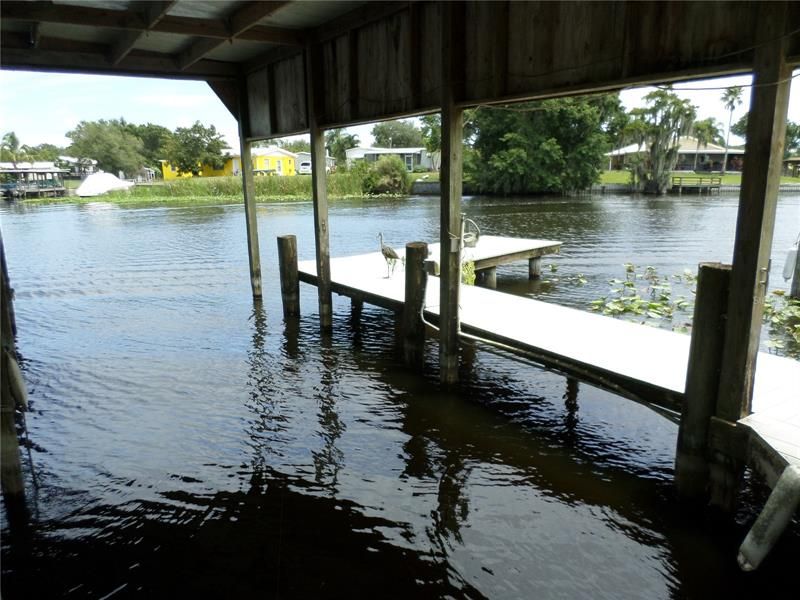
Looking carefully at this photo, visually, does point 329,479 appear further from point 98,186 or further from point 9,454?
point 98,186

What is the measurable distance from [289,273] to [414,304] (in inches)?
168

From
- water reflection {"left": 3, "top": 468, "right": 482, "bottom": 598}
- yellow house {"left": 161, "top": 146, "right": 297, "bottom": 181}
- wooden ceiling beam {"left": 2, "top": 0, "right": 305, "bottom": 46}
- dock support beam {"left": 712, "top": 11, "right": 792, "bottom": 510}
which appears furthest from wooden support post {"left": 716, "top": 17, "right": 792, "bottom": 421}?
yellow house {"left": 161, "top": 146, "right": 297, "bottom": 181}

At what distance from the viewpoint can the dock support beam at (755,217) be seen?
395cm

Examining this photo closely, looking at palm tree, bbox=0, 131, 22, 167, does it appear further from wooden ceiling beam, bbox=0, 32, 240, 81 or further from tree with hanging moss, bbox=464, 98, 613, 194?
wooden ceiling beam, bbox=0, 32, 240, 81

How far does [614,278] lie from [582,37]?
12383 millimetres

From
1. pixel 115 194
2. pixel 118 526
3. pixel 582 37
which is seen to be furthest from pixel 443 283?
pixel 115 194

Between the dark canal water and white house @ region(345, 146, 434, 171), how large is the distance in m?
70.3

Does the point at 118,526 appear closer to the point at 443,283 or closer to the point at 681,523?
the point at 443,283

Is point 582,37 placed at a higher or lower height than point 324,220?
higher

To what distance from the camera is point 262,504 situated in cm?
559

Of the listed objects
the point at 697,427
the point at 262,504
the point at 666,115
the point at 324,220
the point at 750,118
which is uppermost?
the point at 666,115

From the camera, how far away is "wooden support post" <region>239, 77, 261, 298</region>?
41.1 ft

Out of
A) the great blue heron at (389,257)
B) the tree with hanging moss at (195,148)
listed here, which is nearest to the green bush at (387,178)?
the tree with hanging moss at (195,148)

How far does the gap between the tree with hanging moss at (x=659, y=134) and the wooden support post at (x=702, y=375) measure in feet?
176
